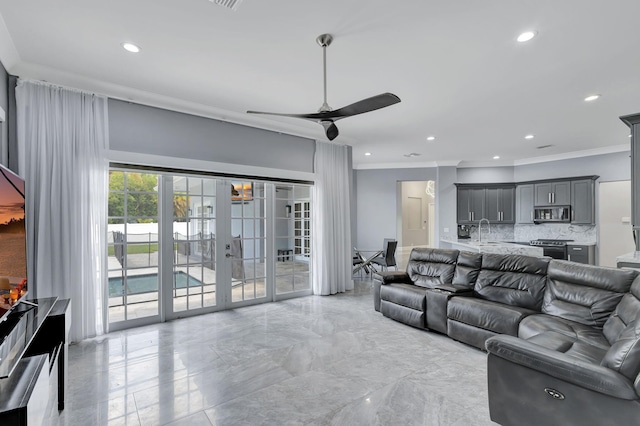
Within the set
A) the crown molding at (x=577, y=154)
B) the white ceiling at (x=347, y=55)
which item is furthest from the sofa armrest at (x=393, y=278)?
the crown molding at (x=577, y=154)

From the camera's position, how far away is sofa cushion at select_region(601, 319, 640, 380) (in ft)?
5.47

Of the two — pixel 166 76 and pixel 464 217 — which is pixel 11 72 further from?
pixel 464 217

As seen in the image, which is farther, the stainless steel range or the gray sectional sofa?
the stainless steel range

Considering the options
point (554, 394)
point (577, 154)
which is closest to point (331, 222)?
point (554, 394)

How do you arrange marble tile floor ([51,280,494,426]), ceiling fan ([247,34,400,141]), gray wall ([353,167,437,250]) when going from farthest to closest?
gray wall ([353,167,437,250]) < ceiling fan ([247,34,400,141]) < marble tile floor ([51,280,494,426])

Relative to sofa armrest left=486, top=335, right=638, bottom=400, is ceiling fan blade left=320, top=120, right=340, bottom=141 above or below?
above

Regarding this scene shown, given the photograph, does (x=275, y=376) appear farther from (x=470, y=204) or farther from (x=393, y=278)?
(x=470, y=204)

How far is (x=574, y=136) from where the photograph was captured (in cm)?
589

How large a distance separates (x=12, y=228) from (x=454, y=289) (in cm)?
430

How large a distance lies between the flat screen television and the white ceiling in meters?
1.31

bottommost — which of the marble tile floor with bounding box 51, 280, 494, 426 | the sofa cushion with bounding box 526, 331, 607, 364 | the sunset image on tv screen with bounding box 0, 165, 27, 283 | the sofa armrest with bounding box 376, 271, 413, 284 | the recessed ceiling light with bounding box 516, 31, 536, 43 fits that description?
the marble tile floor with bounding box 51, 280, 494, 426

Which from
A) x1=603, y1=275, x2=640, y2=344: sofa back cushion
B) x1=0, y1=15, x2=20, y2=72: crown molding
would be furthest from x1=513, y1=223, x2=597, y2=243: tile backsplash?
x1=0, y1=15, x2=20, y2=72: crown molding

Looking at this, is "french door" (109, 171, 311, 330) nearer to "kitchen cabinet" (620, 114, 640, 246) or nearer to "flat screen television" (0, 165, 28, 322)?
Result: "flat screen television" (0, 165, 28, 322)

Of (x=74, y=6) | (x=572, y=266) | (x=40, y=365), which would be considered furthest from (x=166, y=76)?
(x=572, y=266)
